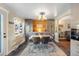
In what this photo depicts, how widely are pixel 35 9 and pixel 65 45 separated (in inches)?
56.2

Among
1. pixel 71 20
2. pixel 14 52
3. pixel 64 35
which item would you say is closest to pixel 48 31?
pixel 64 35

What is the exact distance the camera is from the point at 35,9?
3441 millimetres

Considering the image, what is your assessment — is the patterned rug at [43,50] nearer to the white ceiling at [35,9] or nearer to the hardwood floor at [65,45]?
the hardwood floor at [65,45]

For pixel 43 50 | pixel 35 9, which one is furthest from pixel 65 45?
pixel 35 9

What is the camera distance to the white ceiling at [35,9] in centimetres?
330

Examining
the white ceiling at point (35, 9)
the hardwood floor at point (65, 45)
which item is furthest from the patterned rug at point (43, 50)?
the white ceiling at point (35, 9)

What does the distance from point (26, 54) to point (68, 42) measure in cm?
132

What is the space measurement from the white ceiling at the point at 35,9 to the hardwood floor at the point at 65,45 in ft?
2.69

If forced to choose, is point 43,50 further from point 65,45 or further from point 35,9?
point 35,9

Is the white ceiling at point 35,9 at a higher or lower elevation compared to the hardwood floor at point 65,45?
higher

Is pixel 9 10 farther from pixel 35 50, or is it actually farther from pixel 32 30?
pixel 35 50

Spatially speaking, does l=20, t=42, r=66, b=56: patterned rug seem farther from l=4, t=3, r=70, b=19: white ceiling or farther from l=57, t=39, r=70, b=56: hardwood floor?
l=4, t=3, r=70, b=19: white ceiling

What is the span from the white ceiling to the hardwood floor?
2.69 feet

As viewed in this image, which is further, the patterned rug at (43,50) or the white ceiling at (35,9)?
the patterned rug at (43,50)
